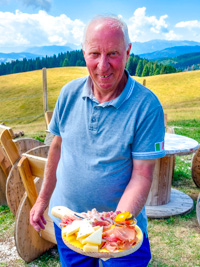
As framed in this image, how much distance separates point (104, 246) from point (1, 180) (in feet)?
11.9

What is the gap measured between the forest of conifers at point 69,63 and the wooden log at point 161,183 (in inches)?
1509

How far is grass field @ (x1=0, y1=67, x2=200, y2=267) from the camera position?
3344 mm

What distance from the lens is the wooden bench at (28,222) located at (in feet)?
7.50

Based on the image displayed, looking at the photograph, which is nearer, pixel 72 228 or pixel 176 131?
pixel 72 228

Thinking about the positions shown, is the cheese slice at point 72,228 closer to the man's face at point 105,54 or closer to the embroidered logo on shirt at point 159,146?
the embroidered logo on shirt at point 159,146

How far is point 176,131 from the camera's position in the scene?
1052 centimetres

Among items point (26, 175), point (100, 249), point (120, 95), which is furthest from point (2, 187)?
point (100, 249)

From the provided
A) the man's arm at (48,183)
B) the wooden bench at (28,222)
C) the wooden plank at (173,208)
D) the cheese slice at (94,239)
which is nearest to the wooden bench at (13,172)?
the wooden bench at (28,222)

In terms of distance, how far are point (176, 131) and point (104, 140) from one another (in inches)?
374

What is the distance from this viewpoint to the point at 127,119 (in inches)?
55.9

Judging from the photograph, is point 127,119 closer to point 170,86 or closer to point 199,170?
point 199,170

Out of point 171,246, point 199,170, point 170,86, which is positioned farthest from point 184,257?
point 170,86

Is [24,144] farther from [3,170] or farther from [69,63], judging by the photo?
[69,63]

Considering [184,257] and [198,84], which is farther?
[198,84]
